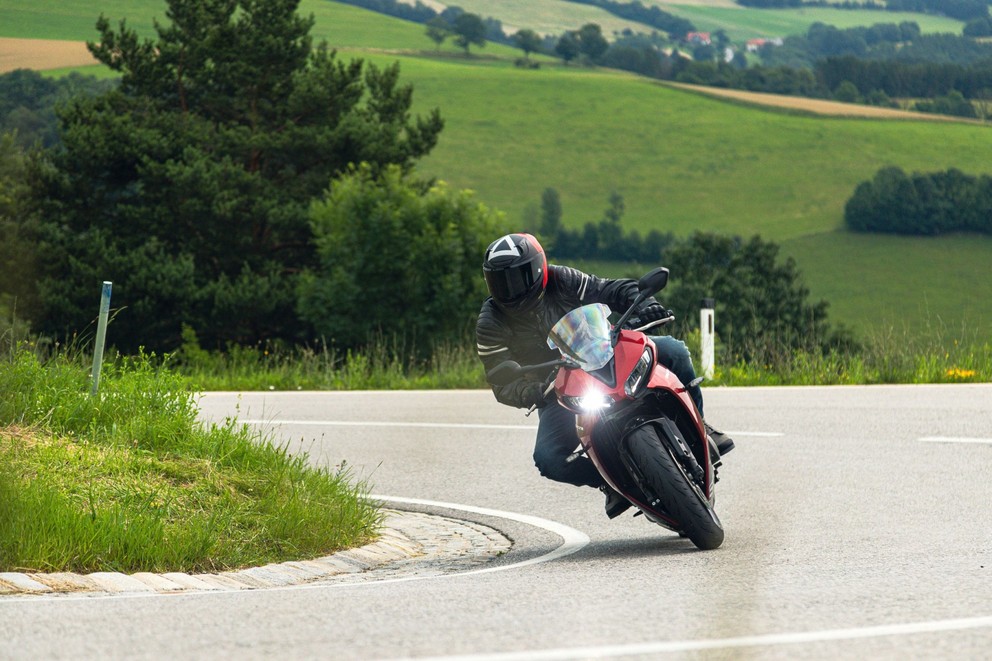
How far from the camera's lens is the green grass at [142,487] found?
7344mm

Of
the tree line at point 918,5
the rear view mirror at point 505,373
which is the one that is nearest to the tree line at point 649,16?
the tree line at point 918,5

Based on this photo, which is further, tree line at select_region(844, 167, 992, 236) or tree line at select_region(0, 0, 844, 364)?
tree line at select_region(844, 167, 992, 236)

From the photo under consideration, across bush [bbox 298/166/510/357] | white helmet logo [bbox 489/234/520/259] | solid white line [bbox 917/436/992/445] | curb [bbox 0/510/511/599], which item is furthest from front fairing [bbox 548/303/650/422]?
bush [bbox 298/166/510/357]

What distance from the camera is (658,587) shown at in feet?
20.7

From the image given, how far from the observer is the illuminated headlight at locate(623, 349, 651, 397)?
7.43 m

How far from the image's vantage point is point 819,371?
19.0m

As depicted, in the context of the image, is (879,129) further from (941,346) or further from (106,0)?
(941,346)

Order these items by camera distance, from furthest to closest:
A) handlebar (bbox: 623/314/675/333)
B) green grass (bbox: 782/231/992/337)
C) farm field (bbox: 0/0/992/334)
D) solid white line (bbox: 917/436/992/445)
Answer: farm field (bbox: 0/0/992/334)
green grass (bbox: 782/231/992/337)
solid white line (bbox: 917/436/992/445)
handlebar (bbox: 623/314/675/333)

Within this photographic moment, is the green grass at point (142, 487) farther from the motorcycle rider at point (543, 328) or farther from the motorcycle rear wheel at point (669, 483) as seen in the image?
the motorcycle rear wheel at point (669, 483)

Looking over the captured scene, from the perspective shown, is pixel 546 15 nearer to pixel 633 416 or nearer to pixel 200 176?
pixel 200 176

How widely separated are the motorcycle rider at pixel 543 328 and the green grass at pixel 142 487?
139cm

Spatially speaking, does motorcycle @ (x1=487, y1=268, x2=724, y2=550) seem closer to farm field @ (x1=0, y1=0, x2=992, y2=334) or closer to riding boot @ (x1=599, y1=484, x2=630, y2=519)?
riding boot @ (x1=599, y1=484, x2=630, y2=519)

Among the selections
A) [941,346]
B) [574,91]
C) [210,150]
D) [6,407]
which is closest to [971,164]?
[574,91]

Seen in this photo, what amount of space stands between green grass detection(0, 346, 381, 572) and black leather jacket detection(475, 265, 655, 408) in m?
1.49
